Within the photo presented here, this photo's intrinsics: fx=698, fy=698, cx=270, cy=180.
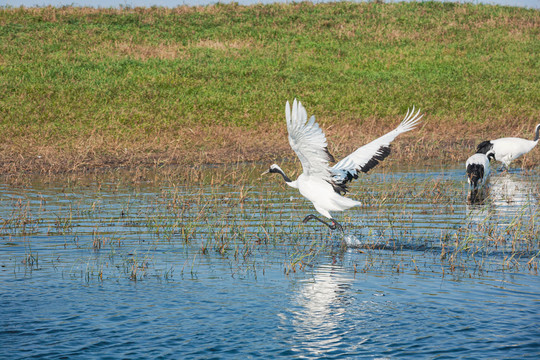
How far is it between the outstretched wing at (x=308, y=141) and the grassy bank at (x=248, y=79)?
8969mm

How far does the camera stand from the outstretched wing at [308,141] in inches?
324

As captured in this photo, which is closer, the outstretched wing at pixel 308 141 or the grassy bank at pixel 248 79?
the outstretched wing at pixel 308 141

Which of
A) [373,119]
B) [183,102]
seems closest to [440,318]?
[373,119]

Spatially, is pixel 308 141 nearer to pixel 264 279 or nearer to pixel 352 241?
pixel 352 241

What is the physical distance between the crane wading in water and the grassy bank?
826 cm

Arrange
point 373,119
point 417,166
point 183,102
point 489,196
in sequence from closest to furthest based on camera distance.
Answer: point 489,196 → point 417,166 → point 373,119 → point 183,102

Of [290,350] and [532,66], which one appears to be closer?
[290,350]

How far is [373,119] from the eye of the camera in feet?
79.8

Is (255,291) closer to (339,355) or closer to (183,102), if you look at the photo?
(339,355)

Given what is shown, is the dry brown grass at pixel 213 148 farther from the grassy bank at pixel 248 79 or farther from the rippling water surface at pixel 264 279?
the rippling water surface at pixel 264 279

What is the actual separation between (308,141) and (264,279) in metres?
1.89

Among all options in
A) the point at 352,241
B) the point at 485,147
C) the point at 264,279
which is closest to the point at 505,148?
the point at 485,147

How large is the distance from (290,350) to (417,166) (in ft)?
42.0

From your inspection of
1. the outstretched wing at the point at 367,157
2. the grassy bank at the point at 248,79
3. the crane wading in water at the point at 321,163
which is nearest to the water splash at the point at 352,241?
the crane wading in water at the point at 321,163
